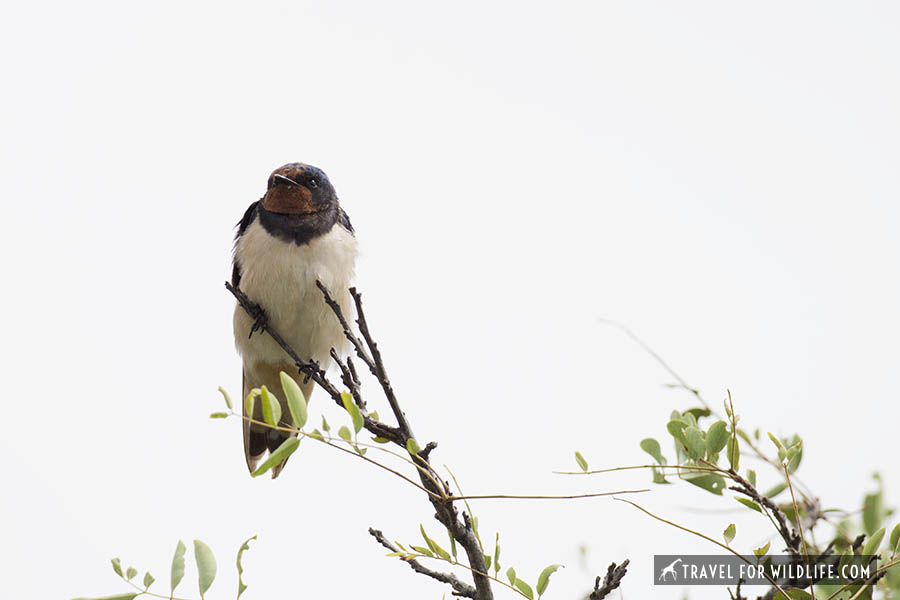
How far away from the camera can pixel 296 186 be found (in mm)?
4234

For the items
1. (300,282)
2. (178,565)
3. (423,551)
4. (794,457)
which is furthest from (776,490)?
(300,282)

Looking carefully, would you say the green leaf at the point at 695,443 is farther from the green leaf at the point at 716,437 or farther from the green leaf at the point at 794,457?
the green leaf at the point at 794,457

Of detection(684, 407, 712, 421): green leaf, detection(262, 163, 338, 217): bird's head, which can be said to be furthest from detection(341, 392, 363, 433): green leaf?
detection(262, 163, 338, 217): bird's head

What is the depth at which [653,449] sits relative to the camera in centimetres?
166

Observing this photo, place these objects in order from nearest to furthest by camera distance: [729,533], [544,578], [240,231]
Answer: [729,533] < [544,578] < [240,231]

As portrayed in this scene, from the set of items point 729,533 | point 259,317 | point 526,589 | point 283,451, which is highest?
point 259,317

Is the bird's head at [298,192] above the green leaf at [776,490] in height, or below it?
above

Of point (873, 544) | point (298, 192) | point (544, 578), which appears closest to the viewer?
point (873, 544)

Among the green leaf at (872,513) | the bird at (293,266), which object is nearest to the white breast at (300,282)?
the bird at (293,266)

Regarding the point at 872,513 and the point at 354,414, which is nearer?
the point at 872,513

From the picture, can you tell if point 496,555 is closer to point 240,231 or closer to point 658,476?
point 658,476

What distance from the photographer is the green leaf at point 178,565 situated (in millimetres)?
1649

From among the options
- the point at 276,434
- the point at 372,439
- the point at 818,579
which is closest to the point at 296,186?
the point at 276,434

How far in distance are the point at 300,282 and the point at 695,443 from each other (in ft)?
8.62
